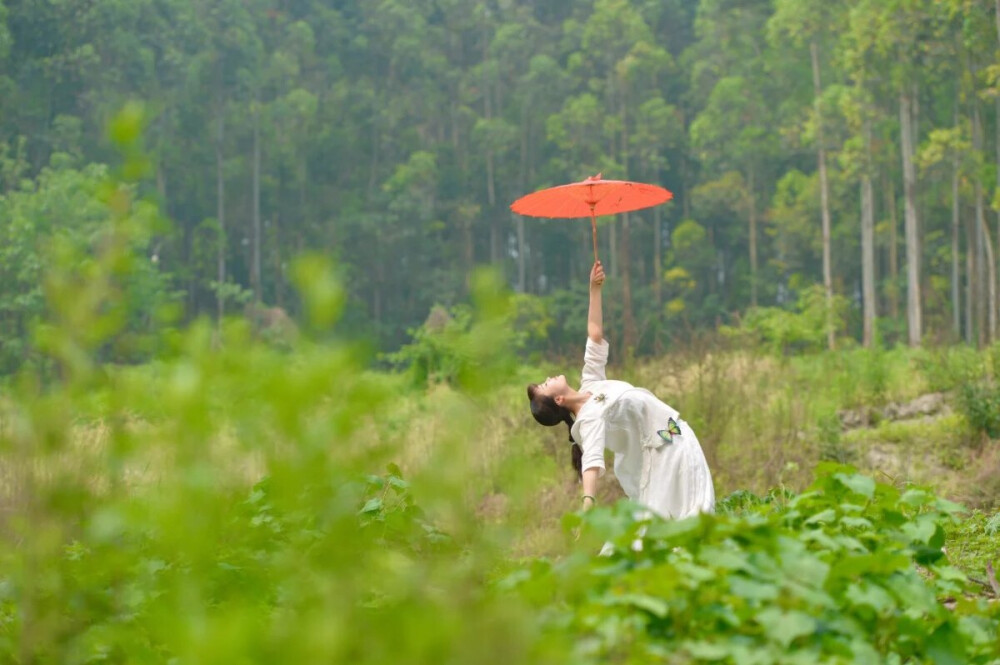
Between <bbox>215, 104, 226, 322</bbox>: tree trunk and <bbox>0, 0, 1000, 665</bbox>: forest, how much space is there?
10.6 inches

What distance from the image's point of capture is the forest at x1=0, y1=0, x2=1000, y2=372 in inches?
1506

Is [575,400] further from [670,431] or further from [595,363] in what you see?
[670,431]

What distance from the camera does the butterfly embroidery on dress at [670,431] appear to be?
4828mm

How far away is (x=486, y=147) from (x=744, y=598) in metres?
A: 47.5

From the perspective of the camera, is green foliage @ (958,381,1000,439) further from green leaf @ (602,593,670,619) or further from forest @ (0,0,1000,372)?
forest @ (0,0,1000,372)

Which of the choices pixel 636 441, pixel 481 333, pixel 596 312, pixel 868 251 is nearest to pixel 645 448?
pixel 636 441

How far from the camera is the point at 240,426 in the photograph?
152 centimetres

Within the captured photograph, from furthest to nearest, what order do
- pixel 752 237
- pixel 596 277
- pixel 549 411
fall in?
pixel 752 237
pixel 596 277
pixel 549 411

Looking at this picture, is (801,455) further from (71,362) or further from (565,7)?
(565,7)

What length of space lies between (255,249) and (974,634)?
4385 centimetres

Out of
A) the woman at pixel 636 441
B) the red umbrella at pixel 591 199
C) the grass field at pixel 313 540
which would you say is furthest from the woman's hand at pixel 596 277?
the grass field at pixel 313 540

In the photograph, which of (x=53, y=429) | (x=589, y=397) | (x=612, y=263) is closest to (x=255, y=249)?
(x=612, y=263)

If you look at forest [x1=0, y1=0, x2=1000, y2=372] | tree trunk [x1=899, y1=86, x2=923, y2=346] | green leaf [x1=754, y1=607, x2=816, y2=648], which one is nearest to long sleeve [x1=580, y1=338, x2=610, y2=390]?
green leaf [x1=754, y1=607, x2=816, y2=648]

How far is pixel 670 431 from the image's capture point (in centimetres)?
485
